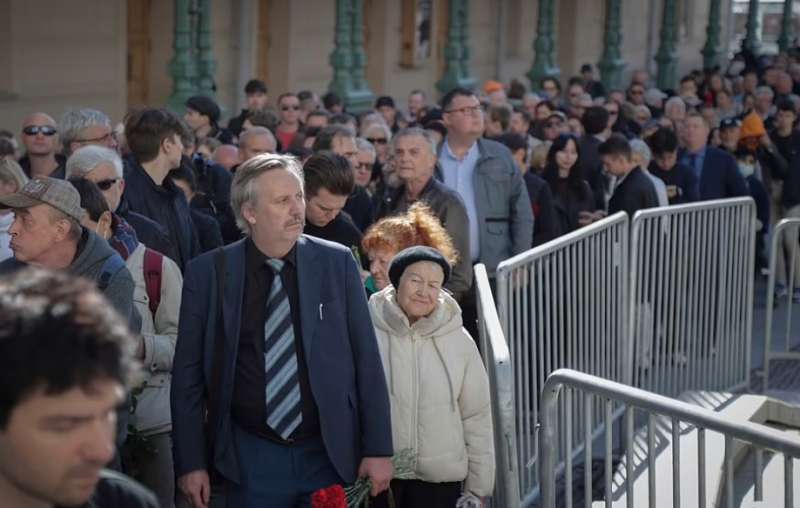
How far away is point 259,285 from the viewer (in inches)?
186

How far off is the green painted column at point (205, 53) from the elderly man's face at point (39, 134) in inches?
276

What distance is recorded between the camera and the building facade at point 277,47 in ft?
47.1

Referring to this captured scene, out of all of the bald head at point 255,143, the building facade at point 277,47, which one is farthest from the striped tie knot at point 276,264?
the building facade at point 277,47

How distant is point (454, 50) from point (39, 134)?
14.6 meters

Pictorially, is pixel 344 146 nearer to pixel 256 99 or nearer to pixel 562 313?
pixel 562 313

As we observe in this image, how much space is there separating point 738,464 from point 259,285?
2.71 metres

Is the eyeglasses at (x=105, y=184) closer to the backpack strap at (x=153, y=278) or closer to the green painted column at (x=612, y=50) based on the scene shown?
the backpack strap at (x=153, y=278)

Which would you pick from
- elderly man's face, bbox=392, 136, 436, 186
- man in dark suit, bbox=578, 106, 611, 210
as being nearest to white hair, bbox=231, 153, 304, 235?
elderly man's face, bbox=392, 136, 436, 186

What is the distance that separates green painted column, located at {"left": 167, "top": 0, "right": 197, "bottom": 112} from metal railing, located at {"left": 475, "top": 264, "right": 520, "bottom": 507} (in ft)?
33.1

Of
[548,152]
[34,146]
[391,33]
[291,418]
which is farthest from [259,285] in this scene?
[391,33]

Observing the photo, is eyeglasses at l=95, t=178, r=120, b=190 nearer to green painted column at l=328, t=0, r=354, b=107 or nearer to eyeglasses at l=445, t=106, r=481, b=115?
eyeglasses at l=445, t=106, r=481, b=115

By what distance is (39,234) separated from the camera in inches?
187

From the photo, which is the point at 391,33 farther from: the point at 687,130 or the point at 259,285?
the point at 259,285

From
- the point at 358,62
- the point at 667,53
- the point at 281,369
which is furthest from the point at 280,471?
the point at 667,53
